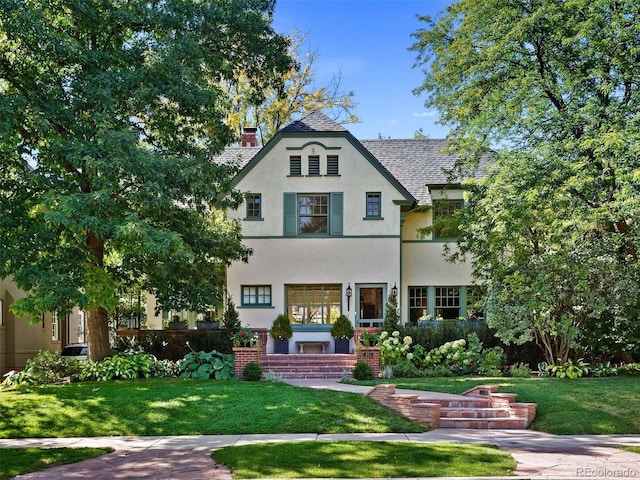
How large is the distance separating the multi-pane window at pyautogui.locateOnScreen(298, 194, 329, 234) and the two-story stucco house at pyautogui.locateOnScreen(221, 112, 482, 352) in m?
0.04

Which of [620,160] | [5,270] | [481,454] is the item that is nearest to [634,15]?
[620,160]

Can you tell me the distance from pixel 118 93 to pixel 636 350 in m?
15.3

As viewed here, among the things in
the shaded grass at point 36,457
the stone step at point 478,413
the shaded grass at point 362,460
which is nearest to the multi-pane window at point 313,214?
the stone step at point 478,413

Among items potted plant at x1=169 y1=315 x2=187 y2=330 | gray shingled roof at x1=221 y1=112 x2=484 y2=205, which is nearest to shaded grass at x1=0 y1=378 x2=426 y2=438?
potted plant at x1=169 y1=315 x2=187 y2=330

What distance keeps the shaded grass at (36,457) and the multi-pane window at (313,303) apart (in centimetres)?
1270

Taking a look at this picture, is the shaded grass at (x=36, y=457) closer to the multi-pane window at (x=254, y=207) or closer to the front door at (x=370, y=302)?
the front door at (x=370, y=302)

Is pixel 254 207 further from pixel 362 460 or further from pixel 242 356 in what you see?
pixel 362 460

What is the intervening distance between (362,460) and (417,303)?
49.4 ft

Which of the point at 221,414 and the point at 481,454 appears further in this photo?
the point at 221,414

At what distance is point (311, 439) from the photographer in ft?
35.8

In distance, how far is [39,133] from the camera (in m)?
14.0

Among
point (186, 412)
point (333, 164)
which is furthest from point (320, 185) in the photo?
point (186, 412)

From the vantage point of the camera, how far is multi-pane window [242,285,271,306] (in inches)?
904

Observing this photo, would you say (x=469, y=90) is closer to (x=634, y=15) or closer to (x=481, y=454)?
(x=634, y=15)
